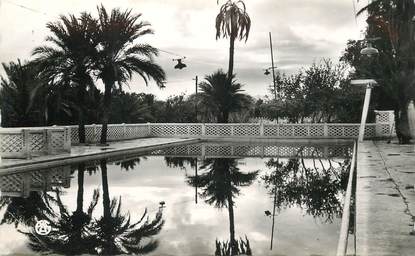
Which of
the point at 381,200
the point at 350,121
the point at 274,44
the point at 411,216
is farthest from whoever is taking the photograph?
the point at 274,44

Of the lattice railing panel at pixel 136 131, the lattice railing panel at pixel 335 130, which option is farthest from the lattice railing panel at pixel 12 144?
the lattice railing panel at pixel 335 130

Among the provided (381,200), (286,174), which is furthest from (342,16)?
(381,200)

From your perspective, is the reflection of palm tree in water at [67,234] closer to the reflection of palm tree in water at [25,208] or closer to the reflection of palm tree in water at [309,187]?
the reflection of palm tree in water at [25,208]

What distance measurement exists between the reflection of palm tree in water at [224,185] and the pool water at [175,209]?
0.07ft

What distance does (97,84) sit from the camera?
20062 millimetres

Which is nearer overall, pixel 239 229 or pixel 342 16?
pixel 239 229

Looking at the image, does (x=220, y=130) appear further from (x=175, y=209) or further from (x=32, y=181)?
(x=175, y=209)

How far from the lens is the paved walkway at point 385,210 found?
4.70m

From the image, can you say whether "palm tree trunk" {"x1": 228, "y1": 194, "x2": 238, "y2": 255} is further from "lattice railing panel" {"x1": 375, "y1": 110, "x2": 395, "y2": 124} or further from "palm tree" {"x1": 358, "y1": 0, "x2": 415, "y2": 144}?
"lattice railing panel" {"x1": 375, "y1": 110, "x2": 395, "y2": 124}

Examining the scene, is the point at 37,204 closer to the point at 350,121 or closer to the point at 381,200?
the point at 381,200

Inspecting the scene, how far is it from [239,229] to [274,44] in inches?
1640

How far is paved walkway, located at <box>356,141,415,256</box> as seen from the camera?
15.4 feet

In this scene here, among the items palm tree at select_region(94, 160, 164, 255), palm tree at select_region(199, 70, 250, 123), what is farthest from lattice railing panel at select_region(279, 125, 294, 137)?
palm tree at select_region(94, 160, 164, 255)

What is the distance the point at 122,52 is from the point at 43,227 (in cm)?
1414
